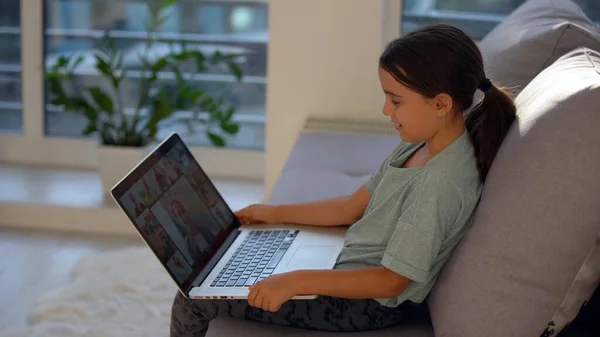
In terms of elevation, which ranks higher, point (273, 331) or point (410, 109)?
point (410, 109)

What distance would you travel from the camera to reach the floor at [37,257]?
2678mm

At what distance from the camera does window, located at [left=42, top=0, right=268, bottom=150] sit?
149 inches

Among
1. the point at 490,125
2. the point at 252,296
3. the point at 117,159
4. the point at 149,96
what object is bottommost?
the point at 117,159

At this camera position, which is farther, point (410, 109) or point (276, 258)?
point (276, 258)

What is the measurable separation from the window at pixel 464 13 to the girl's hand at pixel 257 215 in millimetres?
1667

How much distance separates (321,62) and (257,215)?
1.42 meters

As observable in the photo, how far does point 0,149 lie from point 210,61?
3.35ft

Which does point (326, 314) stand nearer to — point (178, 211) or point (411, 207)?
point (411, 207)

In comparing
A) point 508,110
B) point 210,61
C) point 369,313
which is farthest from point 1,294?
point 508,110

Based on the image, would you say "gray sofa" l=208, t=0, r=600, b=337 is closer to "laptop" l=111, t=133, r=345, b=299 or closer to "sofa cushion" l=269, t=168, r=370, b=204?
"laptop" l=111, t=133, r=345, b=299

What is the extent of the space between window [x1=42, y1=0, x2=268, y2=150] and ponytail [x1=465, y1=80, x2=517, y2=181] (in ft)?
7.40

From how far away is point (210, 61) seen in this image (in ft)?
11.8

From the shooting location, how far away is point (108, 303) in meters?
2.66

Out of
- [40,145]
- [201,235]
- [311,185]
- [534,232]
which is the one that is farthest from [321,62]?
[534,232]
